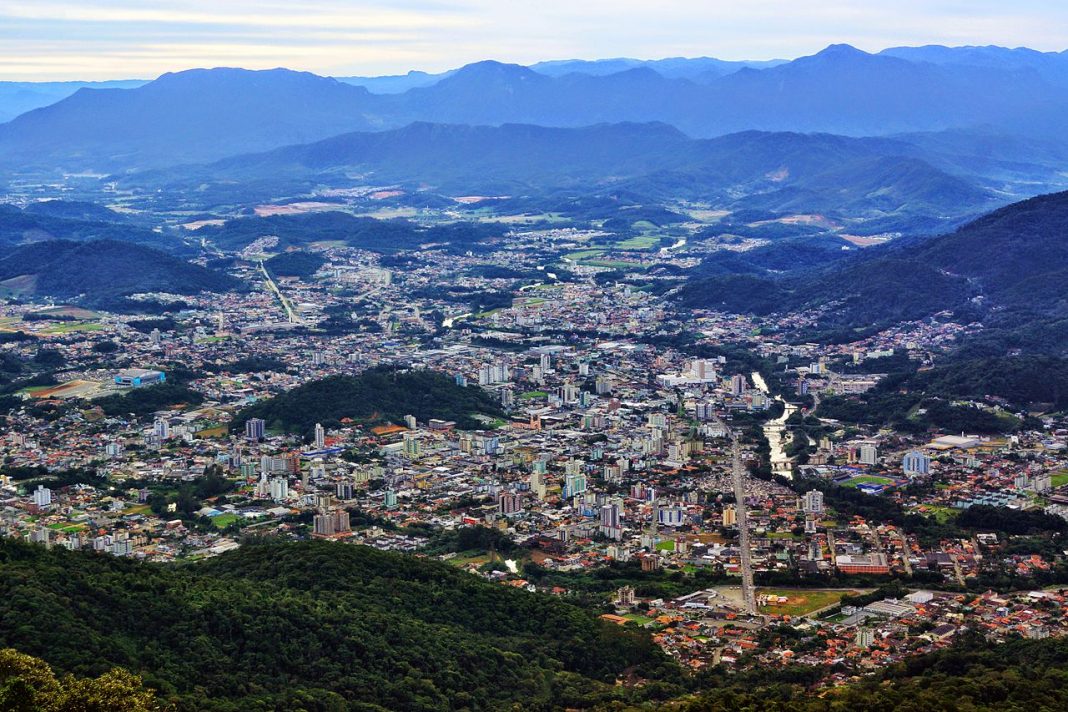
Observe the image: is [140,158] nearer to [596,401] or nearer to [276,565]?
[596,401]

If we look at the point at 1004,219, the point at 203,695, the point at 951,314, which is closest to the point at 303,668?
the point at 203,695

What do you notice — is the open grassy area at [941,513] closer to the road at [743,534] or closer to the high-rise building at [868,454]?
the road at [743,534]

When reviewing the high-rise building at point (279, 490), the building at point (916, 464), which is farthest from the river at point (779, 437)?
the high-rise building at point (279, 490)

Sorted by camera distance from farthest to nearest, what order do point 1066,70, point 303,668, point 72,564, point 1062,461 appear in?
1. point 1066,70
2. point 1062,461
3. point 72,564
4. point 303,668

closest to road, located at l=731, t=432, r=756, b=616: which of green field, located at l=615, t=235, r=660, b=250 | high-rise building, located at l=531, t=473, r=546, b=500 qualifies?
high-rise building, located at l=531, t=473, r=546, b=500

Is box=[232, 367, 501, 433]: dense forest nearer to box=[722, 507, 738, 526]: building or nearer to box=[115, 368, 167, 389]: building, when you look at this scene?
box=[115, 368, 167, 389]: building

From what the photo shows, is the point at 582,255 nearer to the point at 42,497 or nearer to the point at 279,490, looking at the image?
the point at 279,490

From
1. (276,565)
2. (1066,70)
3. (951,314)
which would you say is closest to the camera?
(276,565)

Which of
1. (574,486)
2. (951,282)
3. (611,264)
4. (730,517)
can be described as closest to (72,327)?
(611,264)
